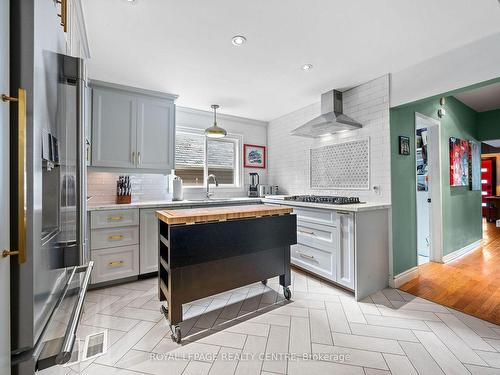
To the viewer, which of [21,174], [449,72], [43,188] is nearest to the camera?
[21,174]

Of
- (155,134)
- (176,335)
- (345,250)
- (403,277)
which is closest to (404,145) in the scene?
(345,250)

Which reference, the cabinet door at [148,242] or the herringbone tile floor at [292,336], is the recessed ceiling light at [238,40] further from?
the herringbone tile floor at [292,336]

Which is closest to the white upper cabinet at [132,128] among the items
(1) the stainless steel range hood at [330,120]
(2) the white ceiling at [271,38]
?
(2) the white ceiling at [271,38]

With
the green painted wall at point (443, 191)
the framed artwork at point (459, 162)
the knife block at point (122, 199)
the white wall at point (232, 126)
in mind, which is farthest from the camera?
the white wall at point (232, 126)

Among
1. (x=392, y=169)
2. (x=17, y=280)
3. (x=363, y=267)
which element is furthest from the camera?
(x=392, y=169)

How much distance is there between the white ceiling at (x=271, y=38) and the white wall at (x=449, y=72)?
8cm

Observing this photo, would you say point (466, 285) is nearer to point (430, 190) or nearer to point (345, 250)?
point (430, 190)

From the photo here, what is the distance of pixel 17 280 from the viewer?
546 millimetres

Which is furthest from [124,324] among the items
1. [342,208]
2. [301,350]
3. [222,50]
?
[222,50]

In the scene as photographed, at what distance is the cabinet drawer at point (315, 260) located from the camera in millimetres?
2664

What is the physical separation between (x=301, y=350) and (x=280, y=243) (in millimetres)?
867

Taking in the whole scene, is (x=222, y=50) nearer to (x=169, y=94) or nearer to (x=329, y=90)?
(x=169, y=94)

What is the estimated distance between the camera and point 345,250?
8.23 ft

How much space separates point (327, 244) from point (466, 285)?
170 centimetres
